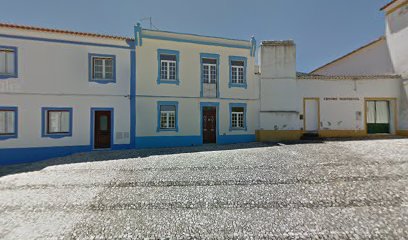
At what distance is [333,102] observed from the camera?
14.2 metres

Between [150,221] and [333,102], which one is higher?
[333,102]

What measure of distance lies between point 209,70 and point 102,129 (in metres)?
7.35

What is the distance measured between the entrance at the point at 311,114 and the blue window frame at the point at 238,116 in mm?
4339

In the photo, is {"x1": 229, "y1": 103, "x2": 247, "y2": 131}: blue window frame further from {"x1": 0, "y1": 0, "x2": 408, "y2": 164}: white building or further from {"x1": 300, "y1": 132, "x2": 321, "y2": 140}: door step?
{"x1": 300, "y1": 132, "x2": 321, "y2": 140}: door step

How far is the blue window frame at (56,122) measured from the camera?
1042cm

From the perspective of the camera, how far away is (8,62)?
1004 cm

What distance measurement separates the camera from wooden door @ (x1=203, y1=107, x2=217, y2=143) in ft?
43.2

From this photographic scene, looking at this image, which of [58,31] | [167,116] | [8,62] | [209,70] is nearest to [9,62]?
[8,62]

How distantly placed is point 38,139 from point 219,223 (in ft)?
35.3

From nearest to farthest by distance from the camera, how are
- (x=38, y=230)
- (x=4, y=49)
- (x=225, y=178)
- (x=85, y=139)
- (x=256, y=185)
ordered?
(x=38, y=230)
(x=256, y=185)
(x=225, y=178)
(x=4, y=49)
(x=85, y=139)

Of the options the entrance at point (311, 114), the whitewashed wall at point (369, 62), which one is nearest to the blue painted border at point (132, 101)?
the entrance at point (311, 114)

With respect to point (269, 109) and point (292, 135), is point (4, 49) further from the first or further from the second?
point (292, 135)

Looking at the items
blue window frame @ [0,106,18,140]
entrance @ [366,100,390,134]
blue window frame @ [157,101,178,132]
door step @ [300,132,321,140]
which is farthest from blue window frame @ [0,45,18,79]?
entrance @ [366,100,390,134]

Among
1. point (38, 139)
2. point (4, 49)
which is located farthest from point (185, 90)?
point (4, 49)
